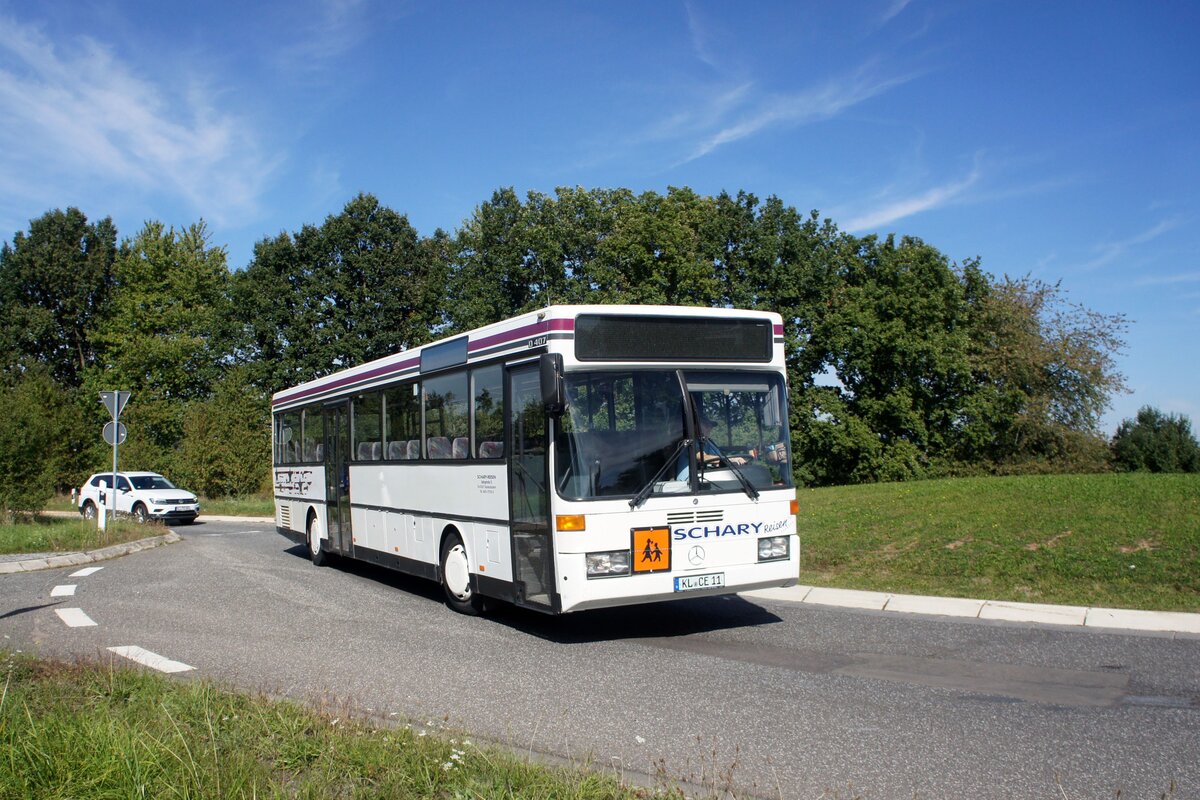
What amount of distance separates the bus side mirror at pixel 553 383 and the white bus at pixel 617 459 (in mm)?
13

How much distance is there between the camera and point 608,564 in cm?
905

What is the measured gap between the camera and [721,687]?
24.9 ft

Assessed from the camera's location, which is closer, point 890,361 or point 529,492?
point 529,492

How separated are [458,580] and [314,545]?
6745 millimetres

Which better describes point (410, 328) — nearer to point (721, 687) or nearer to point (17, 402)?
point (17, 402)

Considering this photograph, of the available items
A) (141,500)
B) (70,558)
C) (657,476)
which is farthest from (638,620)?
(141,500)

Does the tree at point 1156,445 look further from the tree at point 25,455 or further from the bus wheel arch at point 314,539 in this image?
the tree at point 25,455

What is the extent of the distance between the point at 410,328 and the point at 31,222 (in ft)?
92.6

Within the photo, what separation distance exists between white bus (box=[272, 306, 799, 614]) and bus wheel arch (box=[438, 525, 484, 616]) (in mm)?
26

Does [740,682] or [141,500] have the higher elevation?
[141,500]

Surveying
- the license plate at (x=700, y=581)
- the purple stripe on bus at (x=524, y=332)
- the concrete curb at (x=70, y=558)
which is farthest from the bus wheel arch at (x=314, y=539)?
the license plate at (x=700, y=581)

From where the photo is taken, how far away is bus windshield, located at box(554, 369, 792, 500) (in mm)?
9172

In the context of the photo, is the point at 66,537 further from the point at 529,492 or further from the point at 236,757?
the point at 236,757

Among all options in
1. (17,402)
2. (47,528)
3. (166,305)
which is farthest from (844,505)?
(166,305)
